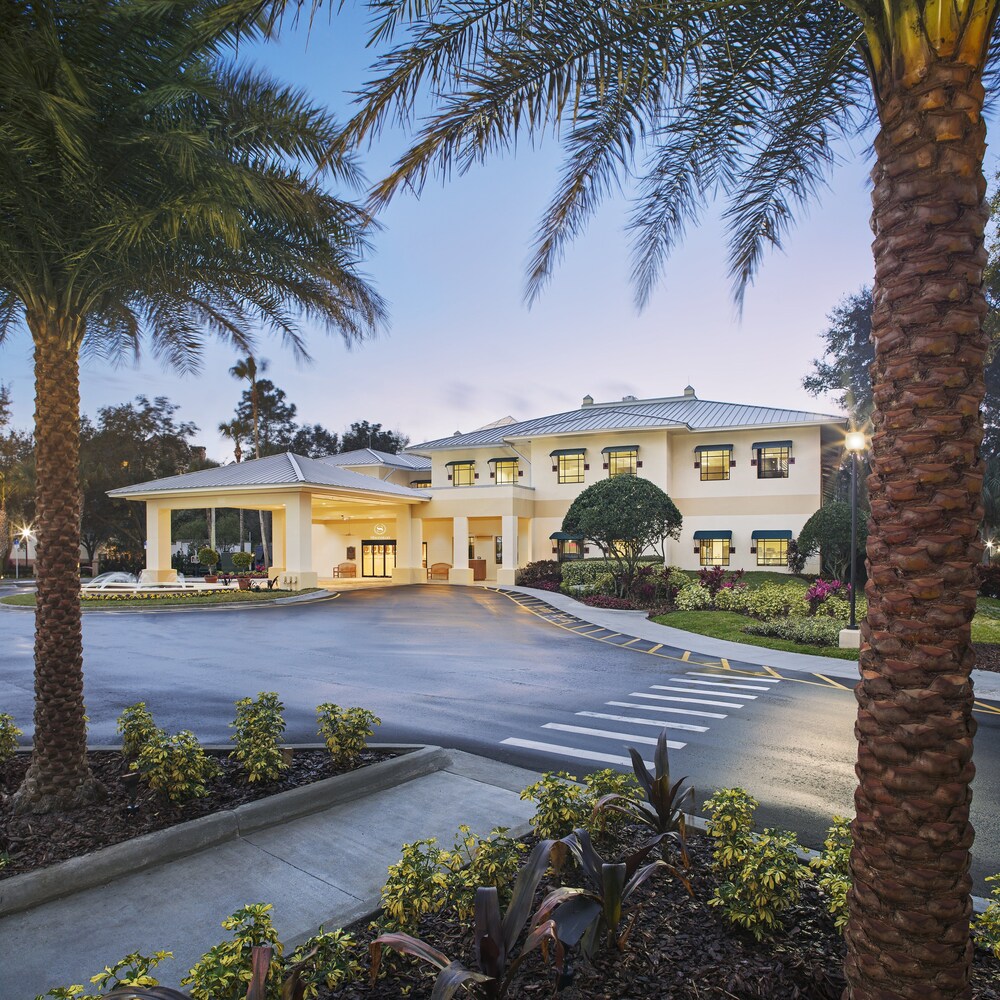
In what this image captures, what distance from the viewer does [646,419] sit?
103 ft

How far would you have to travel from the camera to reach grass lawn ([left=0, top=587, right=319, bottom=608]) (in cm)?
2389

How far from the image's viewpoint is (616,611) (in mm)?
22031

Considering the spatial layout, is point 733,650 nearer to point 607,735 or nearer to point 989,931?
point 607,735

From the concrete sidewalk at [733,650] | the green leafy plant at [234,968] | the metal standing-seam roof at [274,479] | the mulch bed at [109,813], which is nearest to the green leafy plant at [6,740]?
the mulch bed at [109,813]

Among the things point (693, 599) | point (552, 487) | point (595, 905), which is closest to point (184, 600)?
point (552, 487)

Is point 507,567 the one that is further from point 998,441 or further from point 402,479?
point 998,441

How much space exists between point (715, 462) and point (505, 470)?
1085cm

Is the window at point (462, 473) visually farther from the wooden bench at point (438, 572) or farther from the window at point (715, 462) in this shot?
the window at point (715, 462)

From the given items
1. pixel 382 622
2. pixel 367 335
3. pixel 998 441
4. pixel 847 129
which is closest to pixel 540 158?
pixel 847 129

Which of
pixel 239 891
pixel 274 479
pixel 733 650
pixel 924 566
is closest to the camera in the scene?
pixel 924 566

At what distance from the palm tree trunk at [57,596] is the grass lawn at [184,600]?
19.8 meters

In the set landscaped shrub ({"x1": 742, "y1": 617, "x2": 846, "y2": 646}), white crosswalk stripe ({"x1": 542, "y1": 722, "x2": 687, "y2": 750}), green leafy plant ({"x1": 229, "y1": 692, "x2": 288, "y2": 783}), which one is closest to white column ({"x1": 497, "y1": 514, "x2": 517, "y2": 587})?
landscaped shrub ({"x1": 742, "y1": 617, "x2": 846, "y2": 646})

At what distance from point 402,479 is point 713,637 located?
28.3 metres

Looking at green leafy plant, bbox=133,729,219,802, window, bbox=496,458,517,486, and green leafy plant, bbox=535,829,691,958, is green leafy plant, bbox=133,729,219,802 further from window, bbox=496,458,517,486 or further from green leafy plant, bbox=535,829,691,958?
window, bbox=496,458,517,486
